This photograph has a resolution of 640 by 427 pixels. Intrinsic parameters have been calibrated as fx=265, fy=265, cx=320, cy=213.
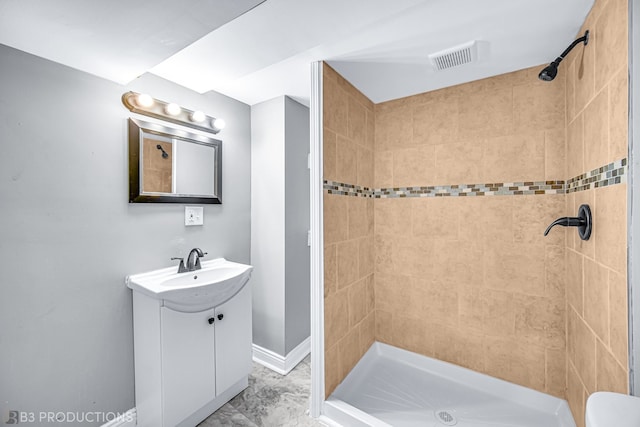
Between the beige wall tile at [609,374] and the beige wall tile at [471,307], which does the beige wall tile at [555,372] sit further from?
the beige wall tile at [609,374]

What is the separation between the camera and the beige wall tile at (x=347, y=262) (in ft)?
Answer: 6.00

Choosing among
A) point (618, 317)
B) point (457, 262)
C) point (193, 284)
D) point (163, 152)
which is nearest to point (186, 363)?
point (193, 284)

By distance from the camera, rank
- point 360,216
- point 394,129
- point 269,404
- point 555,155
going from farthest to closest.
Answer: point 394,129 → point 360,216 → point 269,404 → point 555,155

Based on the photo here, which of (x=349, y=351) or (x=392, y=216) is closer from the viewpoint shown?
(x=349, y=351)

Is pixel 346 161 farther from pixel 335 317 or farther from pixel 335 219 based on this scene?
pixel 335 317

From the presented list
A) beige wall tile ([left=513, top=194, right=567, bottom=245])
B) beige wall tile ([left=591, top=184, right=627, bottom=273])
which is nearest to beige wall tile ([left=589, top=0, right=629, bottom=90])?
beige wall tile ([left=591, top=184, right=627, bottom=273])

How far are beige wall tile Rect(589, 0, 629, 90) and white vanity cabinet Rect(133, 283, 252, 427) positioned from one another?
2166 mm

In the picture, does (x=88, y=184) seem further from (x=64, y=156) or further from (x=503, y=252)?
(x=503, y=252)

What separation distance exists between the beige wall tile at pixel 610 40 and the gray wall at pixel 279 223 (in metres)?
1.78

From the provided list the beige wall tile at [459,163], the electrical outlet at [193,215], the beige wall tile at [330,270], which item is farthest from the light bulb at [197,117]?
the beige wall tile at [459,163]

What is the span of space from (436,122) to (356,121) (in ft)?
2.00

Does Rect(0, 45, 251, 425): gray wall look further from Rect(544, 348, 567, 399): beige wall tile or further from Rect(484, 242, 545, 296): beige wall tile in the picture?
Rect(544, 348, 567, 399): beige wall tile

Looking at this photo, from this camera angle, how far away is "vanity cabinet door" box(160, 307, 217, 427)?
4.68ft

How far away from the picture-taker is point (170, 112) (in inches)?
68.1
